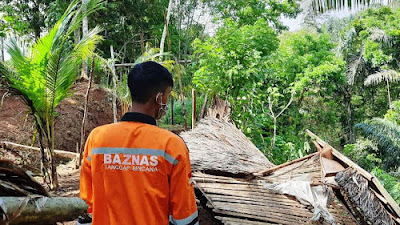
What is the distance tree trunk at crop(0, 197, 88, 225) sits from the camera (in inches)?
68.5

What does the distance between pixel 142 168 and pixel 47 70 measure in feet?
12.7

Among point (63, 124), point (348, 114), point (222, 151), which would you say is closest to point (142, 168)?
point (222, 151)

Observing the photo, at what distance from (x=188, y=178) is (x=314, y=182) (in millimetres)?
1719

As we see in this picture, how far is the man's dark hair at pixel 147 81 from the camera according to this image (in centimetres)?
160

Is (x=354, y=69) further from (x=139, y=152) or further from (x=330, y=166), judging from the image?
(x=139, y=152)

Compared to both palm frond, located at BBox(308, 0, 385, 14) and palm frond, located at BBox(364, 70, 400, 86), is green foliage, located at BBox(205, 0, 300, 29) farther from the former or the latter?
palm frond, located at BBox(308, 0, 385, 14)

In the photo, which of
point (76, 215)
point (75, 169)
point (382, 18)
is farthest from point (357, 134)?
point (76, 215)

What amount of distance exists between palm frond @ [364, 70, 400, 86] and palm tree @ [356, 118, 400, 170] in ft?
14.0

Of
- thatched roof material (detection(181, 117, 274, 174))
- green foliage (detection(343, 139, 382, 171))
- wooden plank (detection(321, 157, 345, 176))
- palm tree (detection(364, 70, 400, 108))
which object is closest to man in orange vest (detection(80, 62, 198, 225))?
wooden plank (detection(321, 157, 345, 176))

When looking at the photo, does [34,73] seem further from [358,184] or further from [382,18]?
[382,18]

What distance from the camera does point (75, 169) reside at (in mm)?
7195

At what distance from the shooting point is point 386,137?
563 inches

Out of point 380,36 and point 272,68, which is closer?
point 272,68

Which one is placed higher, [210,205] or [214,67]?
[214,67]
